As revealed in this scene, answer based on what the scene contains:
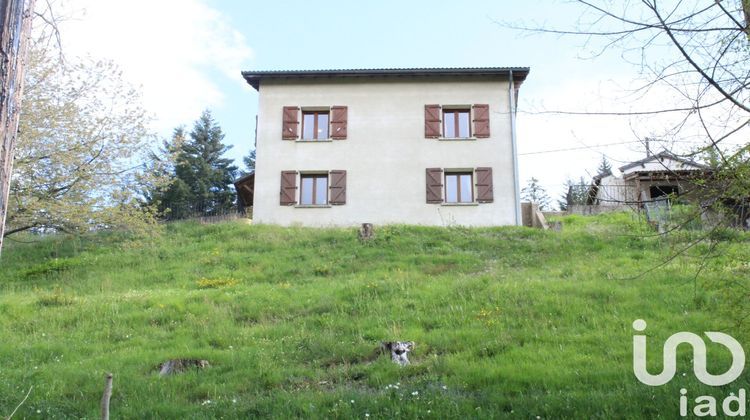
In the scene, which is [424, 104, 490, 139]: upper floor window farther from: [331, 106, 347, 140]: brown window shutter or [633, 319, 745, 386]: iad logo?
[633, 319, 745, 386]: iad logo

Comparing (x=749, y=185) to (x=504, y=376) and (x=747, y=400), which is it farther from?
(x=504, y=376)

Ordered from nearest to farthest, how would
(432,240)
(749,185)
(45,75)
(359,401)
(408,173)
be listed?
(749,185), (359,401), (45,75), (432,240), (408,173)

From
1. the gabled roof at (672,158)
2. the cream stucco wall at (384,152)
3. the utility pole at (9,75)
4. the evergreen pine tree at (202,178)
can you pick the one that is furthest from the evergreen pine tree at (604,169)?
the evergreen pine tree at (202,178)

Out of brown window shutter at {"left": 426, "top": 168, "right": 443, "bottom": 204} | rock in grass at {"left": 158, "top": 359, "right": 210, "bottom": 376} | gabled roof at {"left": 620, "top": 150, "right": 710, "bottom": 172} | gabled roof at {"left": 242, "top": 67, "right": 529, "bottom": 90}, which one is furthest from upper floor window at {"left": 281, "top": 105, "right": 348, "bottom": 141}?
gabled roof at {"left": 620, "top": 150, "right": 710, "bottom": 172}

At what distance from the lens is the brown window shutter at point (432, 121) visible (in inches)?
1004

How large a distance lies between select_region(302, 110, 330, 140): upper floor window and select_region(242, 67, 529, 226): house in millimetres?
44

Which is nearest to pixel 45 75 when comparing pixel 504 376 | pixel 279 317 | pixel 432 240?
pixel 279 317

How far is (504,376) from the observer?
758 centimetres

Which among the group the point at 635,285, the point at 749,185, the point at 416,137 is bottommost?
the point at 635,285

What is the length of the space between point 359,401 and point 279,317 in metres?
5.27

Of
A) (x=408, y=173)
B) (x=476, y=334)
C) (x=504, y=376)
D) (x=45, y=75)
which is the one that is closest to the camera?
(x=504, y=376)

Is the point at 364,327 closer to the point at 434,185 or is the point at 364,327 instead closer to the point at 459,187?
the point at 434,185

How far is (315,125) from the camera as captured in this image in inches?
1040

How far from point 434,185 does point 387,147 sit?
2.63 metres
